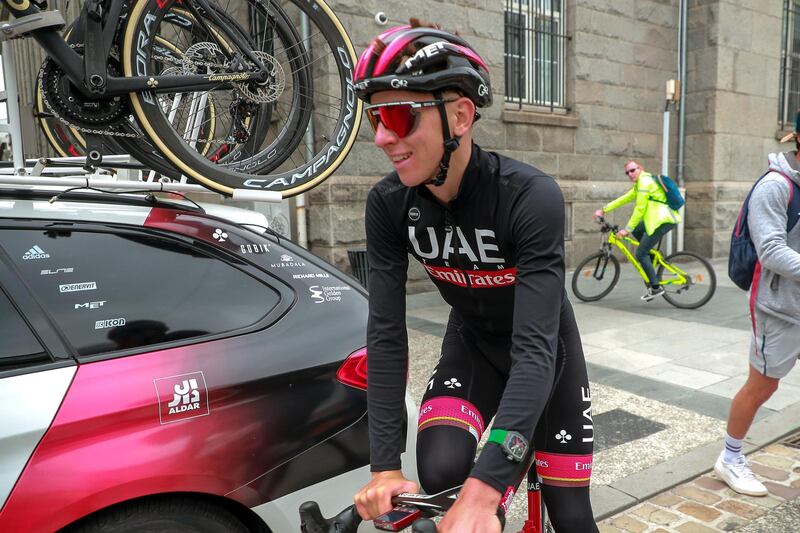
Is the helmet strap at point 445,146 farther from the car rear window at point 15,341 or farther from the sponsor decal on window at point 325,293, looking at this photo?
the car rear window at point 15,341

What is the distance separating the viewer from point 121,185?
7.36 feet

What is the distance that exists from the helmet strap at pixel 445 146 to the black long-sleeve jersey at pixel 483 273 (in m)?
0.14

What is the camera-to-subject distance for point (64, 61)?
2.38 metres

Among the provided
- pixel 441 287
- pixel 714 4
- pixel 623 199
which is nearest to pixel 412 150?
pixel 441 287

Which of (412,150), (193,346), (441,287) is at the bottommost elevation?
(193,346)

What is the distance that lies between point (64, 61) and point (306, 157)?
3.87 ft

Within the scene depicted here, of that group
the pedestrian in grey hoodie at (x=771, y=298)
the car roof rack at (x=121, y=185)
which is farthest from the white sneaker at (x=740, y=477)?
the car roof rack at (x=121, y=185)

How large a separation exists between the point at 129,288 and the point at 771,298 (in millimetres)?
3166

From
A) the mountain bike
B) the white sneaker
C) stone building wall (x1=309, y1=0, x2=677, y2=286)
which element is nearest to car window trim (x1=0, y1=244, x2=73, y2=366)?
the white sneaker

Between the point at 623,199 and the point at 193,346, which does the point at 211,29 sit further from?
the point at 623,199

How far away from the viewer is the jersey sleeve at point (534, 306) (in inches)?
61.8

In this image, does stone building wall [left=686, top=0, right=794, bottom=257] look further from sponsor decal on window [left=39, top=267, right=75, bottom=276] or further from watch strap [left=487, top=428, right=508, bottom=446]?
sponsor decal on window [left=39, top=267, right=75, bottom=276]

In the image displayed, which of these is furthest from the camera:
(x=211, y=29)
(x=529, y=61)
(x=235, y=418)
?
(x=529, y=61)

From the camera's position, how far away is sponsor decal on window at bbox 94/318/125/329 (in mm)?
2107
